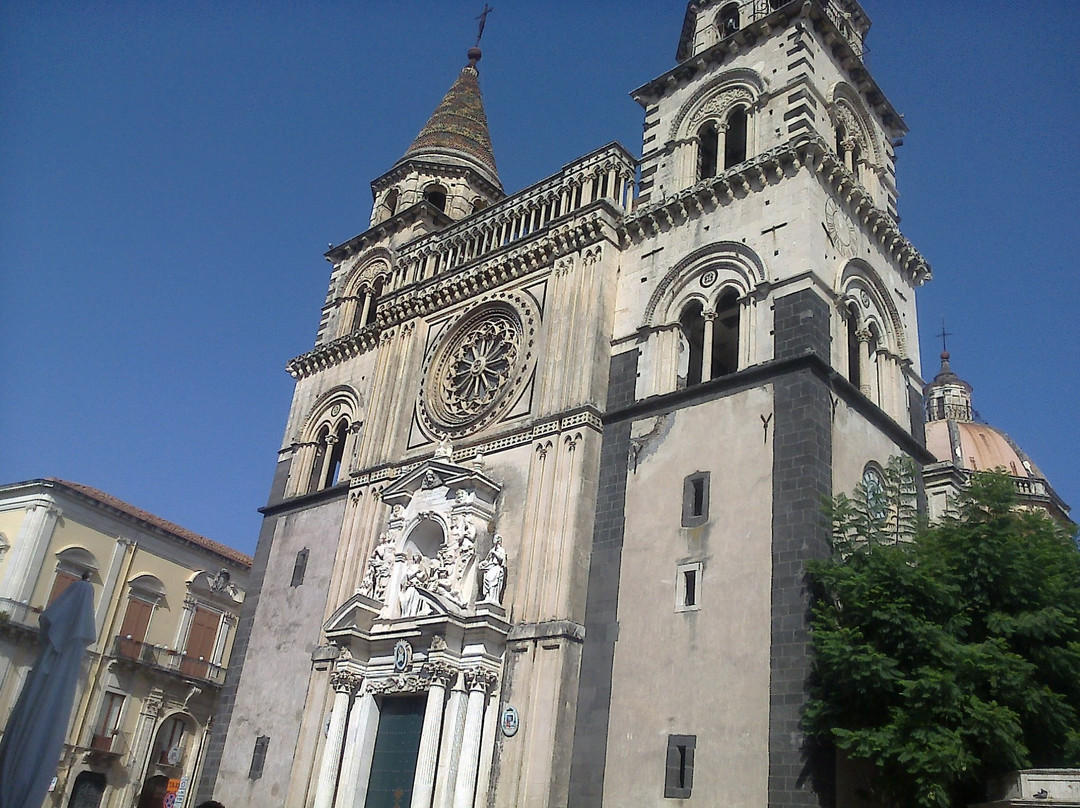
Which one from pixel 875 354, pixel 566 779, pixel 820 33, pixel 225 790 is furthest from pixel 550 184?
pixel 225 790

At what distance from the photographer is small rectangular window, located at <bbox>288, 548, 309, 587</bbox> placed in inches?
1096

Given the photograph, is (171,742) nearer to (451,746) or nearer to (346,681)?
(346,681)

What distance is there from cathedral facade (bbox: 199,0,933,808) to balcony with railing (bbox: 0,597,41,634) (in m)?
9.71

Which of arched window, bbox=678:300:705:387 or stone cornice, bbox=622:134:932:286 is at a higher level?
stone cornice, bbox=622:134:932:286

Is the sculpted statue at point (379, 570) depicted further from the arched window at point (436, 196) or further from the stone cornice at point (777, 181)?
the arched window at point (436, 196)

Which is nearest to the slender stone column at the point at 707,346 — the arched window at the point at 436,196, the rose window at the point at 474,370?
the rose window at the point at 474,370

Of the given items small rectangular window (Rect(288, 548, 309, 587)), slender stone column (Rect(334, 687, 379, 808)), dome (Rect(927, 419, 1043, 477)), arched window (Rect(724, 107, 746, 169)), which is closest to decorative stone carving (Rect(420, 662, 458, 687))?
slender stone column (Rect(334, 687, 379, 808))

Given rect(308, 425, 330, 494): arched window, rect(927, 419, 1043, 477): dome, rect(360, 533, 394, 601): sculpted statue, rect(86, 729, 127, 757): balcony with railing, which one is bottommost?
rect(86, 729, 127, 757): balcony with railing

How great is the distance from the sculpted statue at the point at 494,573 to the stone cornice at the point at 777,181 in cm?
877

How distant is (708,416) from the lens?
827 inches

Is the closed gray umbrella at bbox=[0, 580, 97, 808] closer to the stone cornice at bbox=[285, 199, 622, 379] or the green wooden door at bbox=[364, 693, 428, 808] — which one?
the green wooden door at bbox=[364, 693, 428, 808]

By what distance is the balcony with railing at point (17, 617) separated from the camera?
3256 centimetres

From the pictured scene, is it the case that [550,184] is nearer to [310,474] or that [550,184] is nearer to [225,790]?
[310,474]

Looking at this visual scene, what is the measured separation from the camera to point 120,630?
3650cm
